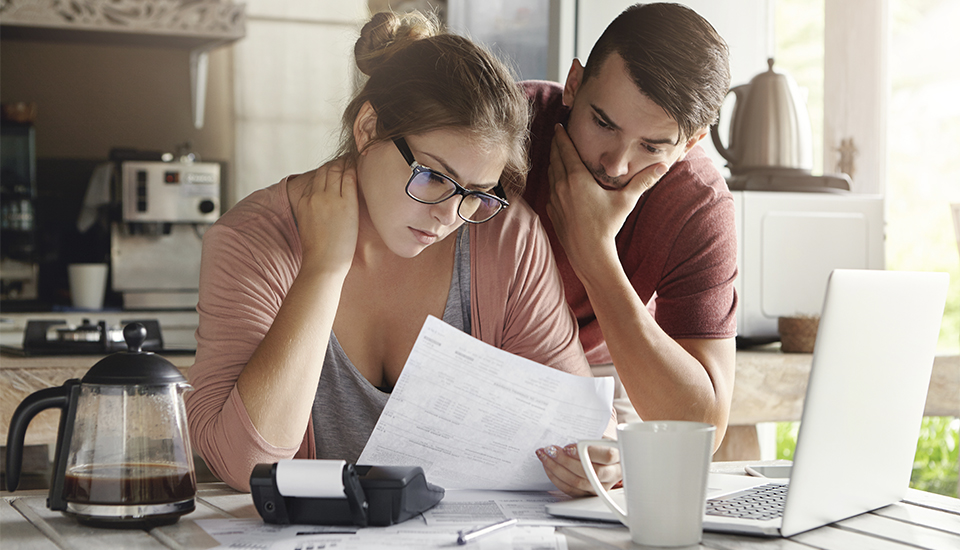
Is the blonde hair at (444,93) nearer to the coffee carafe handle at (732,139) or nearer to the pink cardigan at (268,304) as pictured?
the pink cardigan at (268,304)

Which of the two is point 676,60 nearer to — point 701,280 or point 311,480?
point 701,280

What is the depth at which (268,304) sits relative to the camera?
3.68 feet

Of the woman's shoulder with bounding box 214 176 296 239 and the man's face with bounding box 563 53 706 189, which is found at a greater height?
the man's face with bounding box 563 53 706 189

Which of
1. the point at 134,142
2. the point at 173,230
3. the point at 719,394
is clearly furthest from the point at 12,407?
the point at 134,142

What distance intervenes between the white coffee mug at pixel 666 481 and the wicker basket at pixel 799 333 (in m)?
1.35

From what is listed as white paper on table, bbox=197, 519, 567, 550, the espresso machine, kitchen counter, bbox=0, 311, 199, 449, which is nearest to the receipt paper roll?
white paper on table, bbox=197, 519, 567, 550

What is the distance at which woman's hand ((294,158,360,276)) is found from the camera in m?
1.10

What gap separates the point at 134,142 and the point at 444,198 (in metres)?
3.33

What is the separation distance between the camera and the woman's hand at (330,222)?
43.3 inches

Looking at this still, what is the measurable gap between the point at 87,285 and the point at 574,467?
2814 mm

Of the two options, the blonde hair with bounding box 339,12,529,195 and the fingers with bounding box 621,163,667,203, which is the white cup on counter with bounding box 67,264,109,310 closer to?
the blonde hair with bounding box 339,12,529,195

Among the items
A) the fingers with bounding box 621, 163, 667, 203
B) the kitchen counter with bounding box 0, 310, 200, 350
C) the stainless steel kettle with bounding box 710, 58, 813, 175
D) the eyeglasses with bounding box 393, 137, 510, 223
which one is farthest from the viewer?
the kitchen counter with bounding box 0, 310, 200, 350

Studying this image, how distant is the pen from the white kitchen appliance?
4.59 ft

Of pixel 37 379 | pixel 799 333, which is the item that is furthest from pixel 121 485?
pixel 799 333
